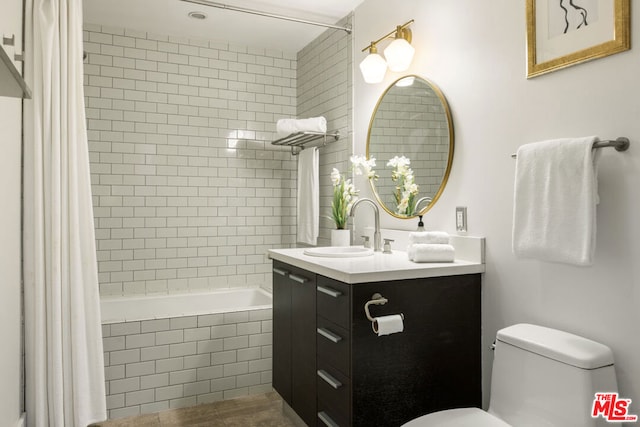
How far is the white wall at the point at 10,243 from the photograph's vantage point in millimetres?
1887

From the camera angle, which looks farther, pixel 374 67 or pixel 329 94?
pixel 329 94

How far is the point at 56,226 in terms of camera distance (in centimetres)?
223

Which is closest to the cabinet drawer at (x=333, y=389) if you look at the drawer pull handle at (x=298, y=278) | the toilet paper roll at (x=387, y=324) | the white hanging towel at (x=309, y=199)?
the toilet paper roll at (x=387, y=324)

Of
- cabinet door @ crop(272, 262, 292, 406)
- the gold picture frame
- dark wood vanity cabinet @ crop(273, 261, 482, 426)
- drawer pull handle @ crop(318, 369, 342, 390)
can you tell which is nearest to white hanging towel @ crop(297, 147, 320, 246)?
cabinet door @ crop(272, 262, 292, 406)

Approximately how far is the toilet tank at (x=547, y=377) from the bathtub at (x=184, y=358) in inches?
70.7

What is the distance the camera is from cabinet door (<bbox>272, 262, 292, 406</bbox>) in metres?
2.48

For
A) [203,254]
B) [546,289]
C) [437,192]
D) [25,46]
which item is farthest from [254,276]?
[546,289]

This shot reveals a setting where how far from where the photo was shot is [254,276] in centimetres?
404

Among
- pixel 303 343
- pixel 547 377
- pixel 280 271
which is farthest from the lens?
pixel 280 271

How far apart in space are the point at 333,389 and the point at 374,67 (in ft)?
5.85

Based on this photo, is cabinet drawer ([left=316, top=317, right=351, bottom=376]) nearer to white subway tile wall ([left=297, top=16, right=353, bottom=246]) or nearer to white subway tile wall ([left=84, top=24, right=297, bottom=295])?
white subway tile wall ([left=297, top=16, right=353, bottom=246])

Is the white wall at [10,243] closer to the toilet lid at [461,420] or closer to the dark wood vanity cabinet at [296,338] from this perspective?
the dark wood vanity cabinet at [296,338]

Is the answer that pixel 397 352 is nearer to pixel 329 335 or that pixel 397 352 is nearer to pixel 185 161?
pixel 329 335

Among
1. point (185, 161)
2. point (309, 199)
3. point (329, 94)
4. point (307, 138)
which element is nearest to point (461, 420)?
point (309, 199)
